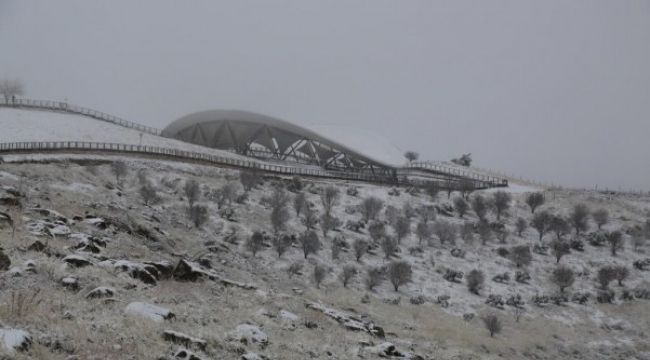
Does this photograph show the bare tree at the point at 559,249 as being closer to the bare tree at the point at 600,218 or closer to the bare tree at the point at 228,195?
the bare tree at the point at 600,218

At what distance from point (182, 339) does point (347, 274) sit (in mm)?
22684

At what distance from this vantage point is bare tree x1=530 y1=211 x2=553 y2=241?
50769mm

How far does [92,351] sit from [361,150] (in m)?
75.1

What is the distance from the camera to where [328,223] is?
1713 inches

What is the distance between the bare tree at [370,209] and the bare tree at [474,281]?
1372cm

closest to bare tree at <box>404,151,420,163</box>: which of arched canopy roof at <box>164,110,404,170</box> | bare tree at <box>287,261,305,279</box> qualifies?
arched canopy roof at <box>164,110,404,170</box>

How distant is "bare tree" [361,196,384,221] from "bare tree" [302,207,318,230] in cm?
566

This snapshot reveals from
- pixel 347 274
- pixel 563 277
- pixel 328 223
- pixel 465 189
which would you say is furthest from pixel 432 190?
pixel 347 274

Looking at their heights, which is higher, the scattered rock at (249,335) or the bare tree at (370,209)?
the bare tree at (370,209)


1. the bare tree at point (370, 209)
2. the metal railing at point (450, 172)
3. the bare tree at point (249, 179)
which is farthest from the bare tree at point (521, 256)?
the metal railing at point (450, 172)

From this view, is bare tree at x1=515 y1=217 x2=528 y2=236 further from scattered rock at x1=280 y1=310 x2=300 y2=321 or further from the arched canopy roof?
scattered rock at x1=280 y1=310 x2=300 y2=321

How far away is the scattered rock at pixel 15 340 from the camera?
28.6ft

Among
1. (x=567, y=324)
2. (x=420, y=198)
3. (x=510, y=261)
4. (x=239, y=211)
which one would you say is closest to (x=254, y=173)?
(x=239, y=211)

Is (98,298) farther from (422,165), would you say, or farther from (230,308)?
(422,165)
